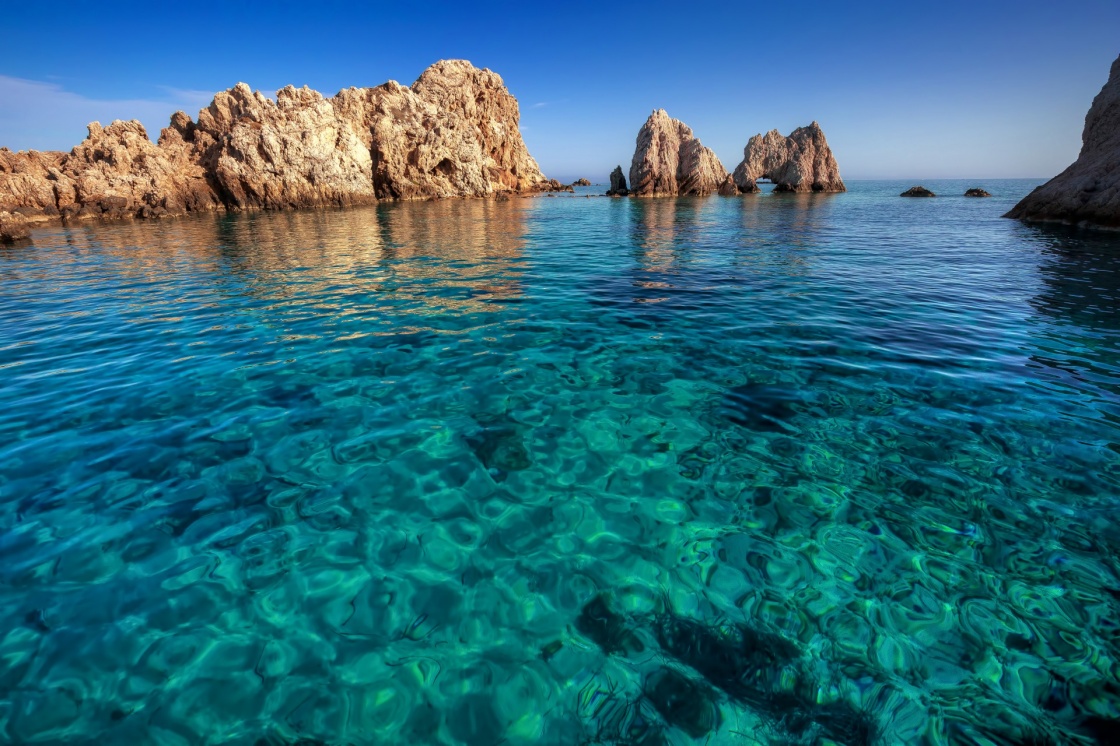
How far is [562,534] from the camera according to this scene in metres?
4.14

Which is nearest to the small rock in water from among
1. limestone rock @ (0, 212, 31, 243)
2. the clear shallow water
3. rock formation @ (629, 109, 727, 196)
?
the clear shallow water

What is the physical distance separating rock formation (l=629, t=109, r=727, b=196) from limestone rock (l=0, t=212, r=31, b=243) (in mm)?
81318

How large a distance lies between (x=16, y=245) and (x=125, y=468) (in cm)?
3660

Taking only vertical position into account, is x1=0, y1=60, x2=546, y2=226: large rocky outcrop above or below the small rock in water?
above

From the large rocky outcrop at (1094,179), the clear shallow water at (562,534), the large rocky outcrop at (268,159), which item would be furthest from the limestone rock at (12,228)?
the large rocky outcrop at (1094,179)

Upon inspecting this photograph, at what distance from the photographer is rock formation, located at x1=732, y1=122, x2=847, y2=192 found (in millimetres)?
93875

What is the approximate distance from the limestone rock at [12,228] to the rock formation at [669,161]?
81.3 m

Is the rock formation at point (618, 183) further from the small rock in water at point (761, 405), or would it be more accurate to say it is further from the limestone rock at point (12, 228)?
the small rock in water at point (761, 405)

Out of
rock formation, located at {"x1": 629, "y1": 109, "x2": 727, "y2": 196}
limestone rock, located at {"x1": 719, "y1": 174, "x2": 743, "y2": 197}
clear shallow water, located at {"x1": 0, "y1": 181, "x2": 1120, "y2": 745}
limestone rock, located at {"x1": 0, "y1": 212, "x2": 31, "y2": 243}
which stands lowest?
clear shallow water, located at {"x1": 0, "y1": 181, "x2": 1120, "y2": 745}

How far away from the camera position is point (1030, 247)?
68.0ft

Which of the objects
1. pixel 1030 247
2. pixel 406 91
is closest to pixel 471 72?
pixel 406 91

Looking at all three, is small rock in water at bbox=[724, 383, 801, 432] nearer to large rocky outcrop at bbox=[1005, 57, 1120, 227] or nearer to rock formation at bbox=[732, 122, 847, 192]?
large rocky outcrop at bbox=[1005, 57, 1120, 227]

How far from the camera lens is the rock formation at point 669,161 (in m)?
84.9

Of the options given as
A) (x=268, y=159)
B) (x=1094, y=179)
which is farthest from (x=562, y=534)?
(x=268, y=159)
